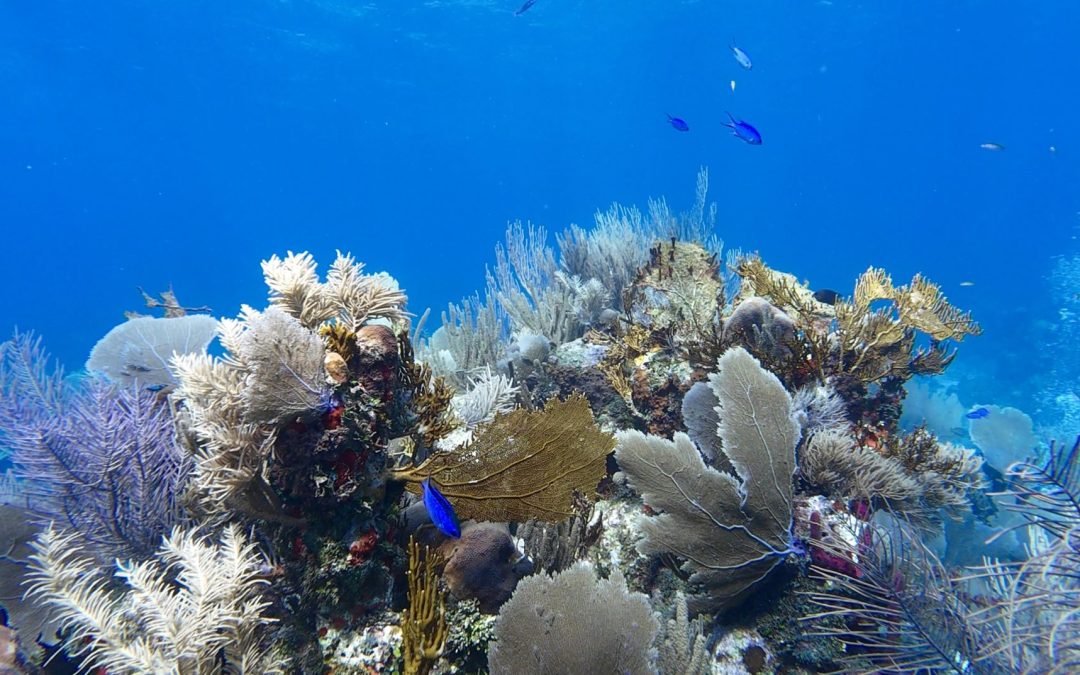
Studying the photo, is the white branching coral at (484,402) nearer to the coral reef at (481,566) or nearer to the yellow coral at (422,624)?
the coral reef at (481,566)

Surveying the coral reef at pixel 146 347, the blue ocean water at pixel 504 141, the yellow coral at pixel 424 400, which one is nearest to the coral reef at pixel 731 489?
the yellow coral at pixel 424 400

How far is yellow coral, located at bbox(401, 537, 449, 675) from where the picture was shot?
6.92ft

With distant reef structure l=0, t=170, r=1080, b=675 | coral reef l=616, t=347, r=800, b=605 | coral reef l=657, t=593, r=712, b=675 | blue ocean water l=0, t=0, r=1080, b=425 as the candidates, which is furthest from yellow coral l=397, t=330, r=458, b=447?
blue ocean water l=0, t=0, r=1080, b=425

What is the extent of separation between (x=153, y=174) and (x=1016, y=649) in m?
120

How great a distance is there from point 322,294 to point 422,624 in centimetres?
189

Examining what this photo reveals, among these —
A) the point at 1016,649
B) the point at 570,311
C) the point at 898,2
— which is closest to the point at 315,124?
the point at 898,2

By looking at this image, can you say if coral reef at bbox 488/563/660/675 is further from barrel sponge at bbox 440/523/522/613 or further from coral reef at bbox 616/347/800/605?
coral reef at bbox 616/347/800/605

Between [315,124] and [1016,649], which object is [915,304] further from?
[315,124]

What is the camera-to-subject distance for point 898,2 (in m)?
50.9

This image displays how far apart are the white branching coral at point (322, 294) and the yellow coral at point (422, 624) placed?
139 centimetres

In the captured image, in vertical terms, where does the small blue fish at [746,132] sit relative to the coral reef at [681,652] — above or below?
above

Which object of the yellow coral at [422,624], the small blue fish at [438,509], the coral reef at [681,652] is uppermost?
the small blue fish at [438,509]

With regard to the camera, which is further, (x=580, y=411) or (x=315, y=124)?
(x=315, y=124)

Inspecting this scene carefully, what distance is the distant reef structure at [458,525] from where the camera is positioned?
7.22 feet
